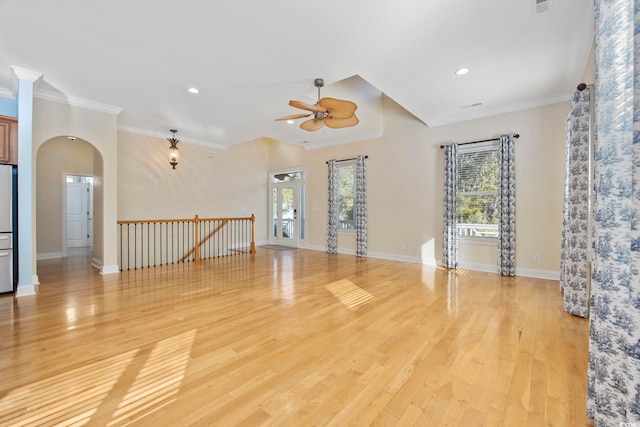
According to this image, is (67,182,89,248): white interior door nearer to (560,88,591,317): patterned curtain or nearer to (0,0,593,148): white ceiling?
(0,0,593,148): white ceiling

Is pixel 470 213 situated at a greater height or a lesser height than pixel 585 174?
lesser

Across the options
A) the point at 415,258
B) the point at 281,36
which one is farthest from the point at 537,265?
the point at 281,36

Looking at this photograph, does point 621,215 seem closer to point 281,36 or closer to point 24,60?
point 281,36

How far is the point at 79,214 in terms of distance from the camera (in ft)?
26.5

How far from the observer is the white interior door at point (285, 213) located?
28.0 ft

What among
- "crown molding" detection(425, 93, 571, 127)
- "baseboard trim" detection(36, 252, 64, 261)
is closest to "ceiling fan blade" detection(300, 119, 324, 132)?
"crown molding" detection(425, 93, 571, 127)

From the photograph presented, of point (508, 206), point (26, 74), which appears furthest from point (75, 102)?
point (508, 206)

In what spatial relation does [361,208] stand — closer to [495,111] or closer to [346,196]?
[346,196]

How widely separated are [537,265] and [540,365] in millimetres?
3377

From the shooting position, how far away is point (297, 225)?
27.9ft

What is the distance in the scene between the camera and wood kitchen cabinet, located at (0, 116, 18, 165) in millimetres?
3787

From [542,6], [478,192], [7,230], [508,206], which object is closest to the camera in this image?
[542,6]

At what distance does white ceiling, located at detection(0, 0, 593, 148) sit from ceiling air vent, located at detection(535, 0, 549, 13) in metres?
0.03

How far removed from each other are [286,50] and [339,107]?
0.89m
